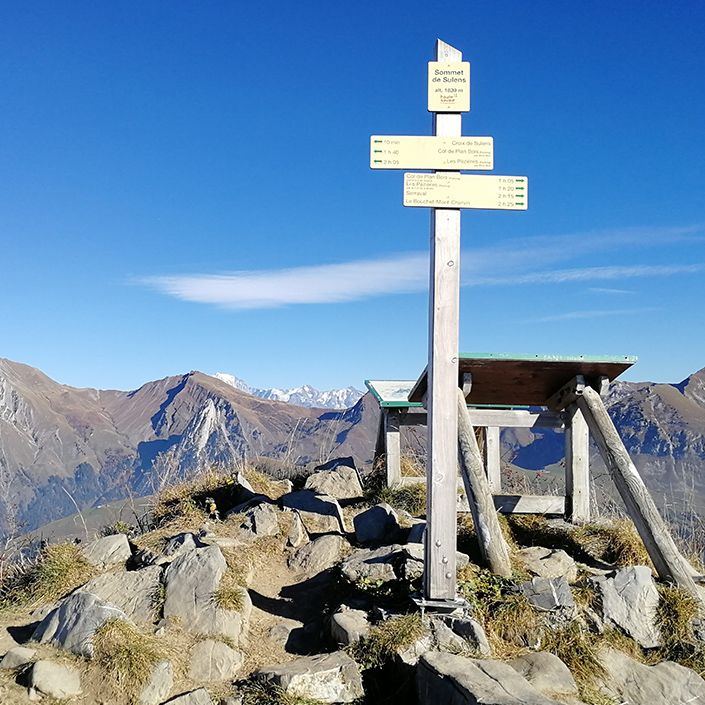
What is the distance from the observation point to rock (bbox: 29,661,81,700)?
5.48 m

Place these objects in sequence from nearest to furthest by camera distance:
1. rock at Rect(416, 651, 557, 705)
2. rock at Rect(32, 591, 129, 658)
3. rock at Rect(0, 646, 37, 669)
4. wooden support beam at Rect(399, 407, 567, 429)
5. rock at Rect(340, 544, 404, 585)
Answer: rock at Rect(416, 651, 557, 705) < rock at Rect(0, 646, 37, 669) < rock at Rect(32, 591, 129, 658) < rock at Rect(340, 544, 404, 585) < wooden support beam at Rect(399, 407, 567, 429)

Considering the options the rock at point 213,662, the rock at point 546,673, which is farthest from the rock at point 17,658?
the rock at point 546,673

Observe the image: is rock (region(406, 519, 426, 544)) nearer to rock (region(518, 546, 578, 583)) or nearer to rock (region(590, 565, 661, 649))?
rock (region(518, 546, 578, 583))

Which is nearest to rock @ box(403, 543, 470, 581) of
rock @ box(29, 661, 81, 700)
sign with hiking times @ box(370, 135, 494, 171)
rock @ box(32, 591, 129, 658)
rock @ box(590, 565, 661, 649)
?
rock @ box(590, 565, 661, 649)

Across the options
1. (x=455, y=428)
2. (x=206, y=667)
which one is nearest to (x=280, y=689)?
(x=206, y=667)

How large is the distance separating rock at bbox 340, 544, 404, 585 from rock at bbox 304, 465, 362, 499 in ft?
10.4

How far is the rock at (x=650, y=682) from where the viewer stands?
18.6ft

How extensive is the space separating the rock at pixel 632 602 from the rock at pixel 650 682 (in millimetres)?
496

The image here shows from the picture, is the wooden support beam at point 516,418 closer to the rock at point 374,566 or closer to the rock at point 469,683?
the rock at point 374,566

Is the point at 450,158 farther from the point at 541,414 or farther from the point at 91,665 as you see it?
the point at 91,665

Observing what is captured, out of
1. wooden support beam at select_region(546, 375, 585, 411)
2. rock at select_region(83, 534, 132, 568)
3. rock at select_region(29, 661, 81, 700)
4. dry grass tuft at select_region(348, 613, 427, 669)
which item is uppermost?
wooden support beam at select_region(546, 375, 585, 411)

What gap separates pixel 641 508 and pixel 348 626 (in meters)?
3.62

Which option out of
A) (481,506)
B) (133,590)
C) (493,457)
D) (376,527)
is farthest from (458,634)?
(493,457)

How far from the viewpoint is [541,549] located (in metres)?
8.14
